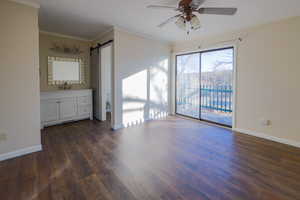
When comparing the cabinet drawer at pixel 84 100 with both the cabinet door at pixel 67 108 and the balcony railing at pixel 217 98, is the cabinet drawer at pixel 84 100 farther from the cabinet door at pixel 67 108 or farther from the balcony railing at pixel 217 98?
the balcony railing at pixel 217 98

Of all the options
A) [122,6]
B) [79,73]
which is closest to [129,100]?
[79,73]

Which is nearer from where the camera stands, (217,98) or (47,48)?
A: (47,48)

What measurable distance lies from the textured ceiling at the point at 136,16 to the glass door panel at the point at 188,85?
3.17 ft

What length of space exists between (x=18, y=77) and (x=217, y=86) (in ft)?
14.4

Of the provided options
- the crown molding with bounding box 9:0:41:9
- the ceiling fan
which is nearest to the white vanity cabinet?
the crown molding with bounding box 9:0:41:9

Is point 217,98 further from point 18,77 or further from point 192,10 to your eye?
point 18,77

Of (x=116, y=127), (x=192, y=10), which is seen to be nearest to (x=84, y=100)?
(x=116, y=127)

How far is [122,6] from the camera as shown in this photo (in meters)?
2.59

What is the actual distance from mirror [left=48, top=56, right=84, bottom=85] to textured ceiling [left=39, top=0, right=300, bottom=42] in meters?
0.78

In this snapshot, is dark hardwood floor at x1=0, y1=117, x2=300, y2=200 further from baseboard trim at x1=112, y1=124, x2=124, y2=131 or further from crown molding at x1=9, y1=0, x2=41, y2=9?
crown molding at x1=9, y1=0, x2=41, y2=9

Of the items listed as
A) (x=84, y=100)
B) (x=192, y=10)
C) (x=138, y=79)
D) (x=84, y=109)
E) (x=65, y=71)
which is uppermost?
(x=192, y=10)

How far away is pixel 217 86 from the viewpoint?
4.38m

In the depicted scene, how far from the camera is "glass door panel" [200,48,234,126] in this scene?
4078 mm

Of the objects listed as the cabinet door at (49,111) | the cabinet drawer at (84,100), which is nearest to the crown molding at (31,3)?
the cabinet door at (49,111)
